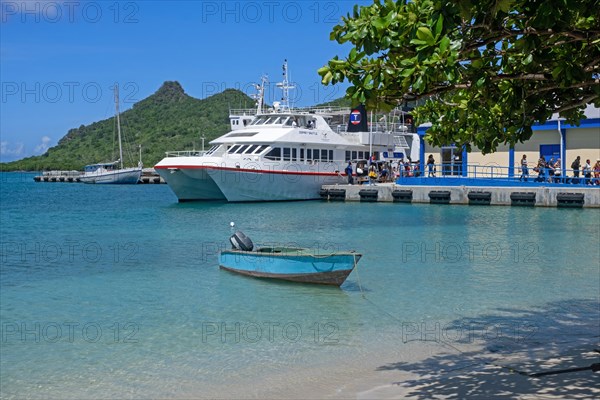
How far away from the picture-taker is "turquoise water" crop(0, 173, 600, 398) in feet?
32.1

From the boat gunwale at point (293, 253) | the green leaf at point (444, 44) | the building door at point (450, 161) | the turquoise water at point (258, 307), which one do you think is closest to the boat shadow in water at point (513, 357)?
the turquoise water at point (258, 307)

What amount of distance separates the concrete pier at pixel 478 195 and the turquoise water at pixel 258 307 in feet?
26.9

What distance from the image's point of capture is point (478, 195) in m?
38.3

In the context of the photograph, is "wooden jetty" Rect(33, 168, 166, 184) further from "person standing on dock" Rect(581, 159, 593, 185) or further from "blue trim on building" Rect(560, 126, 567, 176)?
"person standing on dock" Rect(581, 159, 593, 185)

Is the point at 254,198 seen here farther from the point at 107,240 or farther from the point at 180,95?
the point at 180,95

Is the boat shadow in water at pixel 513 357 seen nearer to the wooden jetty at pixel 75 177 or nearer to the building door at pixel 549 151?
the building door at pixel 549 151

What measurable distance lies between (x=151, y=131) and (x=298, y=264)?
149 metres

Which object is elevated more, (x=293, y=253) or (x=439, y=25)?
(x=439, y=25)

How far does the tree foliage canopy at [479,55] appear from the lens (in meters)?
5.23

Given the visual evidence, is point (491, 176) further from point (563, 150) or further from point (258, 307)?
point (258, 307)

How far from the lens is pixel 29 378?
9656mm

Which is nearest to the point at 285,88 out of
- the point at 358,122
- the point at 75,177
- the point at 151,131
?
the point at 358,122

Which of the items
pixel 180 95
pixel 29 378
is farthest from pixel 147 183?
pixel 180 95

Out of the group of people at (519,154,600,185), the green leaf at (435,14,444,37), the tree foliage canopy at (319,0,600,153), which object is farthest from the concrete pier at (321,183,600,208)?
the green leaf at (435,14,444,37)
